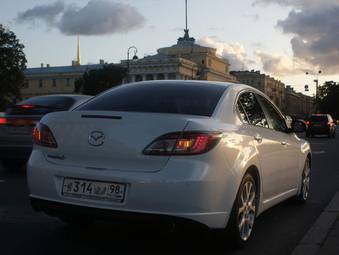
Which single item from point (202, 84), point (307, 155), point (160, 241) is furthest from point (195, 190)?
point (307, 155)

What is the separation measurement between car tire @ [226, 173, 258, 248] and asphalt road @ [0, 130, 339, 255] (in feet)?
0.32

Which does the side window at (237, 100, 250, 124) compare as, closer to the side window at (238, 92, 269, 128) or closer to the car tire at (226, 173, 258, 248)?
the side window at (238, 92, 269, 128)

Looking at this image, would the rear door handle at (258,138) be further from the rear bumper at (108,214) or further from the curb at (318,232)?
the rear bumper at (108,214)

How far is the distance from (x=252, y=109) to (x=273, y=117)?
70 cm

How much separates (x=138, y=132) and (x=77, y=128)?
0.55 m

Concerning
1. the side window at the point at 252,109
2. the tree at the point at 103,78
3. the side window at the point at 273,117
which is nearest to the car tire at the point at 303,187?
the side window at the point at 273,117

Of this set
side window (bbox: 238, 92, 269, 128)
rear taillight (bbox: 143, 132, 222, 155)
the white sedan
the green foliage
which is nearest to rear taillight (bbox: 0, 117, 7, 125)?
the white sedan

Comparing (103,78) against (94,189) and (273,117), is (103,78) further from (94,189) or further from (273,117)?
(94,189)

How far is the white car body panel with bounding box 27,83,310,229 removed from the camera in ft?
15.0

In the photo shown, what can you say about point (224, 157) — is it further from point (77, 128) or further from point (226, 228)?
point (77, 128)

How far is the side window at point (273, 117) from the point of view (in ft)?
21.0

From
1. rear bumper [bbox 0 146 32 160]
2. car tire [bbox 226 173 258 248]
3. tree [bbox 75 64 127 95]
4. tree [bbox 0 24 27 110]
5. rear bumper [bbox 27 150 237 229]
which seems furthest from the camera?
tree [bbox 75 64 127 95]

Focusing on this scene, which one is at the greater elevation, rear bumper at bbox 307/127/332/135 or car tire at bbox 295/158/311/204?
car tire at bbox 295/158/311/204

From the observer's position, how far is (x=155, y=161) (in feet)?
15.2
